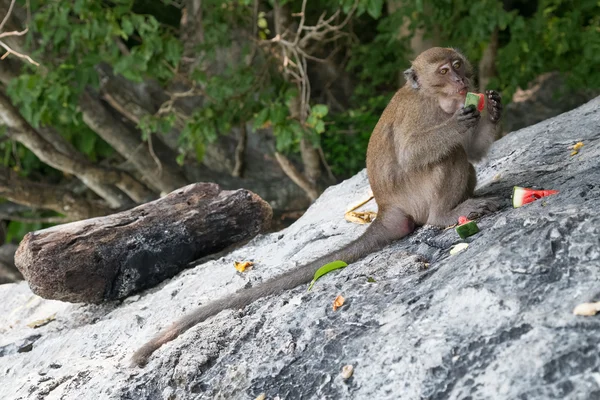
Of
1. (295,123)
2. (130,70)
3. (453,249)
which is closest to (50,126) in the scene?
(130,70)

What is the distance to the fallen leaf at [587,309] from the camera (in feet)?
7.14

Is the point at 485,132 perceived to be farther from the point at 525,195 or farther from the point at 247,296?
the point at 247,296

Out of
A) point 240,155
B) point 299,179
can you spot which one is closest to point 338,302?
point 299,179

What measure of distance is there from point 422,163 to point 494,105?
467 millimetres

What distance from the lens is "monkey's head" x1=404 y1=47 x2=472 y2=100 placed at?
3646 mm

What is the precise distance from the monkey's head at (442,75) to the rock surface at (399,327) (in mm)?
587

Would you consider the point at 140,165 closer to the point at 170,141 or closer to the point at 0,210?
the point at 170,141

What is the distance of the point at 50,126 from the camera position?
27.7 ft

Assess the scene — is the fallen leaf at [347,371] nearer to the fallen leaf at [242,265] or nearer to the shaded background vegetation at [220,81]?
the fallen leaf at [242,265]

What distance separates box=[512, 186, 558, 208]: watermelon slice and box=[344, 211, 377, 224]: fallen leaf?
1146 millimetres

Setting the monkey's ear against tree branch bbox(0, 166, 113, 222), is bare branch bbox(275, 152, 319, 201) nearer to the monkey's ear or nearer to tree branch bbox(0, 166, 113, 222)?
tree branch bbox(0, 166, 113, 222)

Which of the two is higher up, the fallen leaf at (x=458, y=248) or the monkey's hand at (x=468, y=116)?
the monkey's hand at (x=468, y=116)

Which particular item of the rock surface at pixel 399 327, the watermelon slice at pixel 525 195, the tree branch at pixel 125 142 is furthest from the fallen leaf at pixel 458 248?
the tree branch at pixel 125 142

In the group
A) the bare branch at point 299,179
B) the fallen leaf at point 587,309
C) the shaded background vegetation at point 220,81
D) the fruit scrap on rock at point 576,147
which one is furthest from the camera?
the bare branch at point 299,179
